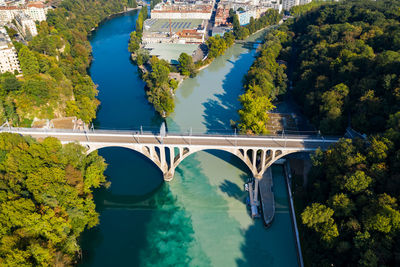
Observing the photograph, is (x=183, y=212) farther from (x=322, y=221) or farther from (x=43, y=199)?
(x=322, y=221)

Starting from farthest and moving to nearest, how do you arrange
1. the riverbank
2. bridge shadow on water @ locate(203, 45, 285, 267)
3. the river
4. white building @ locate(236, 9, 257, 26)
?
white building @ locate(236, 9, 257, 26), the riverbank, the river, bridge shadow on water @ locate(203, 45, 285, 267)

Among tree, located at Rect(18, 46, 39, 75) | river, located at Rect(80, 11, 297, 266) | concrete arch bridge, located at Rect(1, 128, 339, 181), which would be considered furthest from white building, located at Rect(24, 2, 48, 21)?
concrete arch bridge, located at Rect(1, 128, 339, 181)

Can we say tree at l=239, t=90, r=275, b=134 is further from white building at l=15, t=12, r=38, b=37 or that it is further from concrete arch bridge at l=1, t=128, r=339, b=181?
white building at l=15, t=12, r=38, b=37

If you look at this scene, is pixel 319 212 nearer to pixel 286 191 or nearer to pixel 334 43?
pixel 286 191

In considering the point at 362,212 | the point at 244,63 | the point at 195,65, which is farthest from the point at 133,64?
the point at 362,212

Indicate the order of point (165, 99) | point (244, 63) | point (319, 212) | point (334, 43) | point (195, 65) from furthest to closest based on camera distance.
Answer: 1. point (244, 63)
2. point (195, 65)
3. point (334, 43)
4. point (165, 99)
5. point (319, 212)

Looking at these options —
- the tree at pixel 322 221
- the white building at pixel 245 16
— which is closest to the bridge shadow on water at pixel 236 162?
the tree at pixel 322 221

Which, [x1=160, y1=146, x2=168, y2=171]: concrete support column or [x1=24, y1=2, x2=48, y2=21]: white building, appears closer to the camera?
[x1=160, y1=146, x2=168, y2=171]: concrete support column
